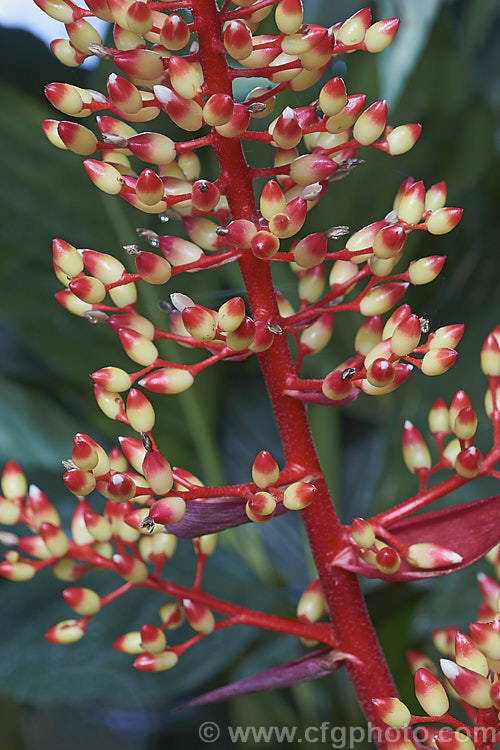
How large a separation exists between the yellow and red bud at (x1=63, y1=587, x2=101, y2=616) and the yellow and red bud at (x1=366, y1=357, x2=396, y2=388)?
182 mm

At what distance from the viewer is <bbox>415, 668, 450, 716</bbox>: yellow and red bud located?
0.31 m

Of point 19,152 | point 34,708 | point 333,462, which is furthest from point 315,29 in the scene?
point 34,708

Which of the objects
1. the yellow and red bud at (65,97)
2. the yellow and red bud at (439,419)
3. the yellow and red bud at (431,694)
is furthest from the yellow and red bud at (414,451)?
the yellow and red bud at (65,97)

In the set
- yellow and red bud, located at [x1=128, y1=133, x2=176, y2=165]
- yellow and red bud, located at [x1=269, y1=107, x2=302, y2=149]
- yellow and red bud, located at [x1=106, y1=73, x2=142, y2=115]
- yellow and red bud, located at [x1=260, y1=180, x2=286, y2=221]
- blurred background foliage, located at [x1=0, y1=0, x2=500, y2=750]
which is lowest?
blurred background foliage, located at [x1=0, y1=0, x2=500, y2=750]

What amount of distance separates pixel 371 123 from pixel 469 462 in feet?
0.49

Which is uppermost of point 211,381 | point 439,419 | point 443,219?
point 443,219

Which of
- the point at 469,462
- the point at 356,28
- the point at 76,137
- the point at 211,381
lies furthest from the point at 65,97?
the point at 211,381

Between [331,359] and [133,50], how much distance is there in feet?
1.98

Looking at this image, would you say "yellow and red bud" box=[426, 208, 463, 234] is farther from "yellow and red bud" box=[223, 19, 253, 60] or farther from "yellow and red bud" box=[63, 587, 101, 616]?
"yellow and red bud" box=[63, 587, 101, 616]

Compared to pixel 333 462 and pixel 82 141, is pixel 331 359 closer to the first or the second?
pixel 333 462

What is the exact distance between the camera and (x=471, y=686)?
294 mm

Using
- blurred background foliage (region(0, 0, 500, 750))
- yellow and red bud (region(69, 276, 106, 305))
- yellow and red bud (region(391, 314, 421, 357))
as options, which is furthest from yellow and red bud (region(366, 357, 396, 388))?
blurred background foliage (region(0, 0, 500, 750))

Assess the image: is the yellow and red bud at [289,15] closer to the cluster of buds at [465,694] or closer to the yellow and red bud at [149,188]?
the yellow and red bud at [149,188]

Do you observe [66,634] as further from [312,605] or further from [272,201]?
[272,201]
